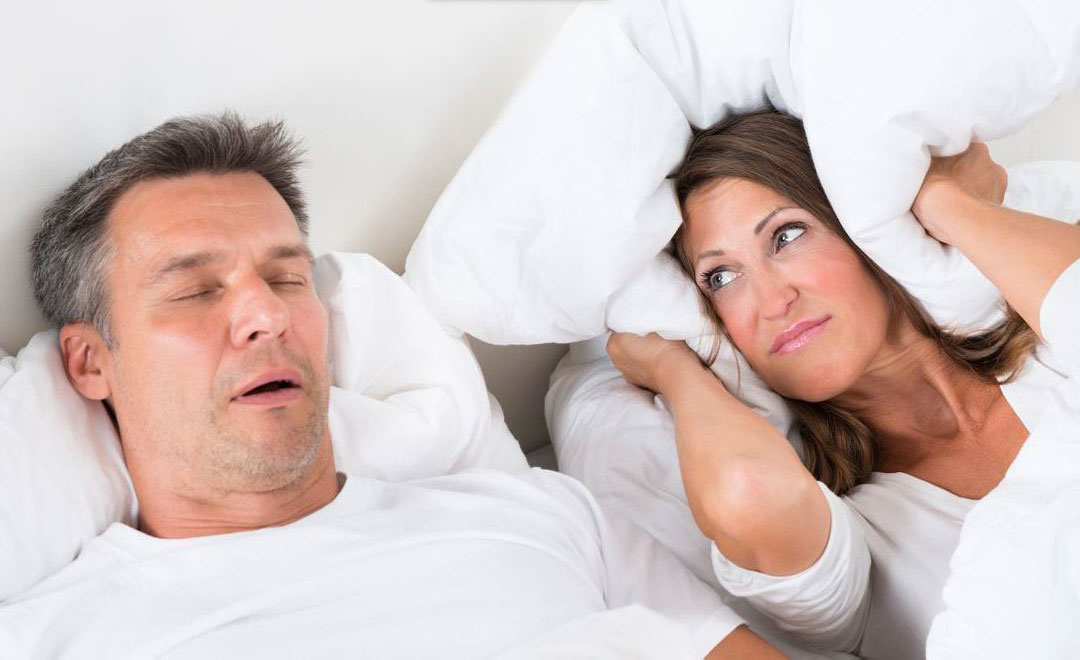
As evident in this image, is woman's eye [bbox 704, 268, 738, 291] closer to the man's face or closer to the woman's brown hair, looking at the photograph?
the woman's brown hair

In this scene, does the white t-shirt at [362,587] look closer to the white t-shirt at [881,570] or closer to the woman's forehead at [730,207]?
the white t-shirt at [881,570]

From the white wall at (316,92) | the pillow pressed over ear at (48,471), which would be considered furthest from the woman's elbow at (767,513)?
the pillow pressed over ear at (48,471)

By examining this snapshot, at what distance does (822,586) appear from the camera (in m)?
1.17

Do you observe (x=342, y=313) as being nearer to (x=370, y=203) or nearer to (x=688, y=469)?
(x=370, y=203)

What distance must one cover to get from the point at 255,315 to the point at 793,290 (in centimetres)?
69

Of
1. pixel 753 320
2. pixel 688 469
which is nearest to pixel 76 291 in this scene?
pixel 688 469

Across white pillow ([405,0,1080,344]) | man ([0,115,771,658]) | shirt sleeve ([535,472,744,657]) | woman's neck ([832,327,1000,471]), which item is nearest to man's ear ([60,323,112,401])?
man ([0,115,771,658])

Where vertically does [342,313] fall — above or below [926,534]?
above

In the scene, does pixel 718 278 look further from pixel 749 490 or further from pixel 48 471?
pixel 48 471

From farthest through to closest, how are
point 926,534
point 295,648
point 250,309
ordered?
point 926,534 → point 250,309 → point 295,648

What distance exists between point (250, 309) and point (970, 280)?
897mm

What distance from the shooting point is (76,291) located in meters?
1.17

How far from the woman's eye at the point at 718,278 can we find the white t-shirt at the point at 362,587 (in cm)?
40

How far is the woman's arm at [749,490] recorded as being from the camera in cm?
112
